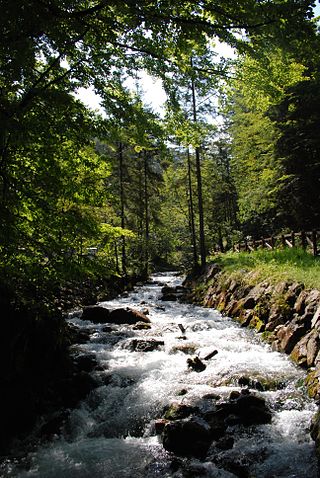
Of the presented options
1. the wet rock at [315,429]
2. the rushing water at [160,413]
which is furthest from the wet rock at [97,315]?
the wet rock at [315,429]

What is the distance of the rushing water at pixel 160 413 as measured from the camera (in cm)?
503

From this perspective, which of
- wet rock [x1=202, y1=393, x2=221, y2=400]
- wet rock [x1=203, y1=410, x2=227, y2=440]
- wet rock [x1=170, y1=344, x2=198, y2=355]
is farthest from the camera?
wet rock [x1=170, y1=344, x2=198, y2=355]

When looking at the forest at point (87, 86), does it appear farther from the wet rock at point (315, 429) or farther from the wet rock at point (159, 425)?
the wet rock at point (315, 429)

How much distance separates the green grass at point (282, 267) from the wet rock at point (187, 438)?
509 centimetres

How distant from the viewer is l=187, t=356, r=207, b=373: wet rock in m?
7.93

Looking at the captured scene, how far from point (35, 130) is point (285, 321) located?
25.4 feet

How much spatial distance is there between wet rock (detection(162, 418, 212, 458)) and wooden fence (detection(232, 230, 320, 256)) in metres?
9.38

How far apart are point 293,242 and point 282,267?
3.78m

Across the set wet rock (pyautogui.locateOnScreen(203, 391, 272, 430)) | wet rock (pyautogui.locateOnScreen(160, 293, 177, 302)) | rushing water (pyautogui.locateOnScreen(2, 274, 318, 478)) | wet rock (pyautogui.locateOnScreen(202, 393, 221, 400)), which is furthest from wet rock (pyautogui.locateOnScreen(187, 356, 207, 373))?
wet rock (pyautogui.locateOnScreen(160, 293, 177, 302))

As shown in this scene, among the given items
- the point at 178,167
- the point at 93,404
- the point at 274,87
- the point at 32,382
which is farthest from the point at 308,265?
the point at 178,167

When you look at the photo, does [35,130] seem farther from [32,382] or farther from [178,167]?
[178,167]

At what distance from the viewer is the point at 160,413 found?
20.9 ft

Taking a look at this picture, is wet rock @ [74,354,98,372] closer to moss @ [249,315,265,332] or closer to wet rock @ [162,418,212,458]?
wet rock @ [162,418,212,458]

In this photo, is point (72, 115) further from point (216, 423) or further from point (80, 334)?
point (80, 334)
